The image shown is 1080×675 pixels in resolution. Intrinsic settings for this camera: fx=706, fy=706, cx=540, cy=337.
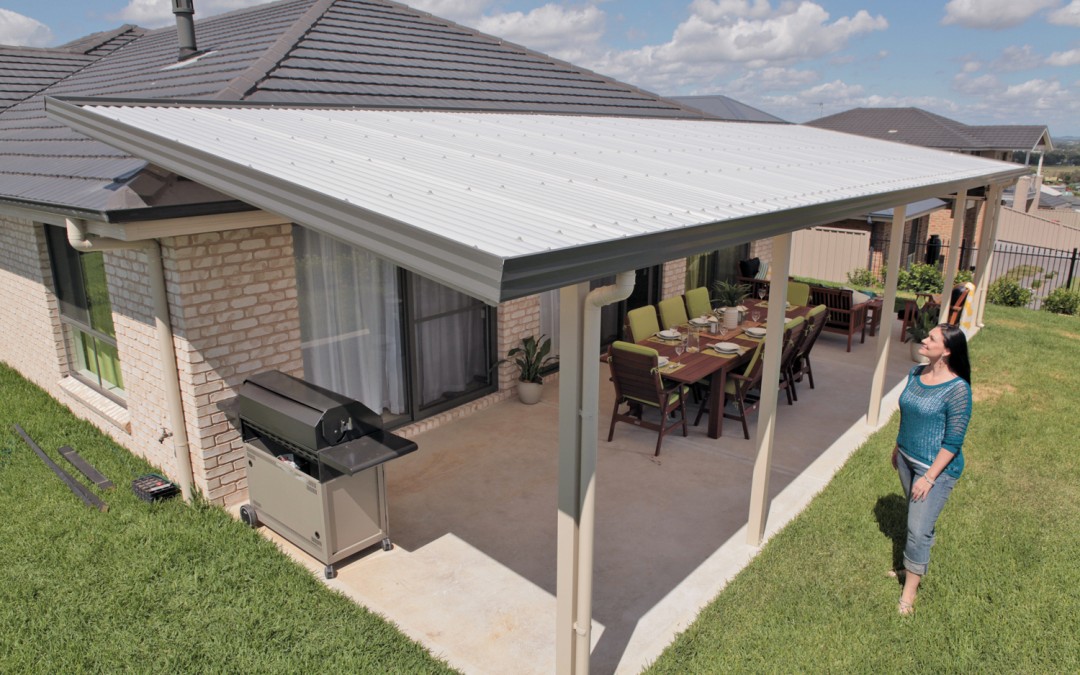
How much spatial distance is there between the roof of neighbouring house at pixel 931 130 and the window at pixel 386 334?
26021 millimetres

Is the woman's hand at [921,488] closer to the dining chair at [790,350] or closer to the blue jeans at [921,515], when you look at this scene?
the blue jeans at [921,515]

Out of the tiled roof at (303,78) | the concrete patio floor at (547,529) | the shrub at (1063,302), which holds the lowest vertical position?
the shrub at (1063,302)

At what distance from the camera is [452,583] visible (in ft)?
16.1

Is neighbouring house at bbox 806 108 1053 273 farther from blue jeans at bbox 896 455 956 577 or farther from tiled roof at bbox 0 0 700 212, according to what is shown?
blue jeans at bbox 896 455 956 577

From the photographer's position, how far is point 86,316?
7.30 m

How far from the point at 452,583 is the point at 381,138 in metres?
3.20

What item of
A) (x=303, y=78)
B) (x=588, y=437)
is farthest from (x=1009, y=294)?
(x=588, y=437)

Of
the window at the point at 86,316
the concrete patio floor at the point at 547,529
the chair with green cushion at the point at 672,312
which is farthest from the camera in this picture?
the chair with green cushion at the point at 672,312

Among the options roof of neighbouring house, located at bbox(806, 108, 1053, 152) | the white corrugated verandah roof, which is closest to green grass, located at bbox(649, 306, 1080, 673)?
the white corrugated verandah roof

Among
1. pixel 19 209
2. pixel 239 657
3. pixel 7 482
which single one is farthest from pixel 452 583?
pixel 19 209

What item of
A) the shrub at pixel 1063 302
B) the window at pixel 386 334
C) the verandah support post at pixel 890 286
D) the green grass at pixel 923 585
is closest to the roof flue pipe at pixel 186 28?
the window at pixel 386 334

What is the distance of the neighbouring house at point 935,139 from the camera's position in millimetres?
24656

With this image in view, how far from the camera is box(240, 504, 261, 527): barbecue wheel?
5508mm

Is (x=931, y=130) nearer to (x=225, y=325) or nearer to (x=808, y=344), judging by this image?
(x=808, y=344)
